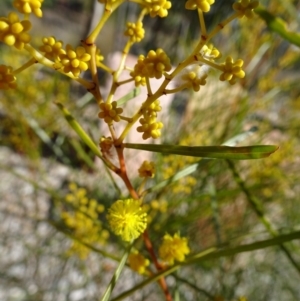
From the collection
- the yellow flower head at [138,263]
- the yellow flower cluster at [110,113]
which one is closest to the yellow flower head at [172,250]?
the yellow flower head at [138,263]

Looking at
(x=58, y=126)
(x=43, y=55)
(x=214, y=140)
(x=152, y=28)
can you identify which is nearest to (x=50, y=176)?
(x=58, y=126)

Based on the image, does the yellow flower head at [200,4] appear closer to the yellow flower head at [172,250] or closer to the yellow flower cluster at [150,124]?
the yellow flower cluster at [150,124]

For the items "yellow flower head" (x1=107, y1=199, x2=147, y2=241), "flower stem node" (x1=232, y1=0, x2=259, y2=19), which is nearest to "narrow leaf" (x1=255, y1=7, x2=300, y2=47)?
"flower stem node" (x1=232, y1=0, x2=259, y2=19)

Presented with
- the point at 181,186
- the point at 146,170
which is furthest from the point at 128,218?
the point at 181,186

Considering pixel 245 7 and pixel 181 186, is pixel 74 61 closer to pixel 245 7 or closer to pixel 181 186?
pixel 245 7

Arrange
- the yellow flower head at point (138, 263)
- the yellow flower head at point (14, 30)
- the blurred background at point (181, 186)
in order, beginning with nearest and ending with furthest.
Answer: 1. the yellow flower head at point (14, 30)
2. the yellow flower head at point (138, 263)
3. the blurred background at point (181, 186)

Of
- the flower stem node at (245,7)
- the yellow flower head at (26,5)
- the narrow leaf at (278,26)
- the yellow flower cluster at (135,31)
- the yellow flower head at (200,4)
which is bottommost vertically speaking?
the yellow flower head at (26,5)

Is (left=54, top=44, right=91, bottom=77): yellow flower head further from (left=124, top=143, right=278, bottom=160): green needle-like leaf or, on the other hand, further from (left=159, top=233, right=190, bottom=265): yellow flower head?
(left=159, top=233, right=190, bottom=265): yellow flower head

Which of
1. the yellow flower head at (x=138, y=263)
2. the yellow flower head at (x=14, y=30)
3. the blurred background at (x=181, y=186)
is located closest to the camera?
the yellow flower head at (x=14, y=30)

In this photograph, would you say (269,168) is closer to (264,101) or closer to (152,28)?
(264,101)
